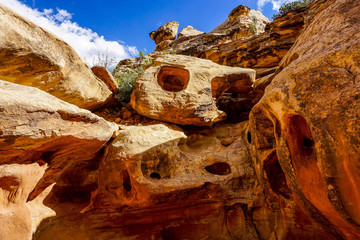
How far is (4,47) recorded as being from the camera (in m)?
2.44

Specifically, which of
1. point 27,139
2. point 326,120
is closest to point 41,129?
point 27,139

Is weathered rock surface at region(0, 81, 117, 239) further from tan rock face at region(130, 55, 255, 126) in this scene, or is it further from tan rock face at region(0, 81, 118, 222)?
tan rock face at region(130, 55, 255, 126)

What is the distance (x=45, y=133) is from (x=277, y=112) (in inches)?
105

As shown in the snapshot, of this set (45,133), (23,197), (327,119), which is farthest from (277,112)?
(23,197)

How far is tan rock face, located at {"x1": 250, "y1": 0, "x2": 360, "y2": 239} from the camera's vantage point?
1601mm

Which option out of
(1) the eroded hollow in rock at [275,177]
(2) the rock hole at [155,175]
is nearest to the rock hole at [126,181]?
(2) the rock hole at [155,175]

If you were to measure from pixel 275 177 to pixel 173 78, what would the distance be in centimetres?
356

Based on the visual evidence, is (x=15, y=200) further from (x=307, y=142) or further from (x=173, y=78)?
(x=173, y=78)

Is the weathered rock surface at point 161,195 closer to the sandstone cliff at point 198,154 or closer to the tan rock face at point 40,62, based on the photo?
the sandstone cliff at point 198,154

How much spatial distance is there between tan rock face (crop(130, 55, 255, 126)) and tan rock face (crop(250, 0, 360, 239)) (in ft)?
6.23

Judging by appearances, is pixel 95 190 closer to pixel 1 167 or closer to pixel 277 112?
pixel 1 167

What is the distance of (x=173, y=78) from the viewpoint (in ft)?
17.7

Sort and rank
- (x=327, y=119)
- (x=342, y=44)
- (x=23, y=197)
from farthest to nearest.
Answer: (x=23, y=197)
(x=342, y=44)
(x=327, y=119)

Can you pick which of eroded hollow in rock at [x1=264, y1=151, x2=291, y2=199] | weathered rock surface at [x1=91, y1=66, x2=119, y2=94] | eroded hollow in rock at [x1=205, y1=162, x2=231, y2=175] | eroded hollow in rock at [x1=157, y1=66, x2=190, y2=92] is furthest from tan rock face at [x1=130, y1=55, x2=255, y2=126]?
eroded hollow in rock at [x1=264, y1=151, x2=291, y2=199]
